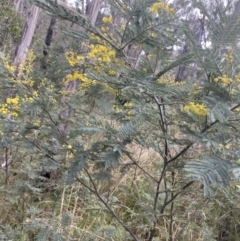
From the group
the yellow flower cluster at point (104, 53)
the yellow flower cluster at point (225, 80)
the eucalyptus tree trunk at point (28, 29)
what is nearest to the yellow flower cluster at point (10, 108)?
the yellow flower cluster at point (104, 53)

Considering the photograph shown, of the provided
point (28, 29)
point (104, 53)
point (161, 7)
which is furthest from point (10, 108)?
point (28, 29)

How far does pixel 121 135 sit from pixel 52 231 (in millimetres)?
824

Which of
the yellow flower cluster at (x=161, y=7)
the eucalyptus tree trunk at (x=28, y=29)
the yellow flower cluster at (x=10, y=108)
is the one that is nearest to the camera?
the yellow flower cluster at (x=161, y=7)

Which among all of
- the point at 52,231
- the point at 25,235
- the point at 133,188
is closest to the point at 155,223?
the point at 52,231

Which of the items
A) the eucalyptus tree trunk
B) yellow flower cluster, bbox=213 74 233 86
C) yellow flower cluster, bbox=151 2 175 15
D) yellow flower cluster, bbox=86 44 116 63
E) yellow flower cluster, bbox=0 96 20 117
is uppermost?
the eucalyptus tree trunk

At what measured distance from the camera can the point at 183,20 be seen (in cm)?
106

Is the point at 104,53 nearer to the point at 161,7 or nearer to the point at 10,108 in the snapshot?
the point at 161,7

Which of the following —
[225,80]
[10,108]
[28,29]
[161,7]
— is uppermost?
[28,29]

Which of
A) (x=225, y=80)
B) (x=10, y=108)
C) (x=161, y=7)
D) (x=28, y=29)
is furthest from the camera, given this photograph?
(x=28, y=29)

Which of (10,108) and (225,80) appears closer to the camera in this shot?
(225,80)

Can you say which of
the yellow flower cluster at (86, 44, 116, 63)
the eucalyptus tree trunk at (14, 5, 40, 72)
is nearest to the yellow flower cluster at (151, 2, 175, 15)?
the yellow flower cluster at (86, 44, 116, 63)

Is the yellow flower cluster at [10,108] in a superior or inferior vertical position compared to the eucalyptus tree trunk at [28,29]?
inferior

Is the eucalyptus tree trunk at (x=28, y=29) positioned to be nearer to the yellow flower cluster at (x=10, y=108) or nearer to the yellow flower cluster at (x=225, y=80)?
the yellow flower cluster at (x=10, y=108)

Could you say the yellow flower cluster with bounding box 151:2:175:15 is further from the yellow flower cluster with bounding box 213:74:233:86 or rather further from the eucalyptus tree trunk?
the eucalyptus tree trunk
